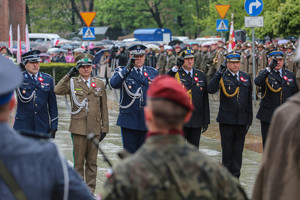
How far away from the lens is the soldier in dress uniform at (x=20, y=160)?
298cm

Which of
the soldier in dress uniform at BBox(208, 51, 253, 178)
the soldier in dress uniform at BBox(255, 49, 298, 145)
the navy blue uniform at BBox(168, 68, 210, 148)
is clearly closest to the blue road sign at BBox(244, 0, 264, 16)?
the soldier in dress uniform at BBox(255, 49, 298, 145)

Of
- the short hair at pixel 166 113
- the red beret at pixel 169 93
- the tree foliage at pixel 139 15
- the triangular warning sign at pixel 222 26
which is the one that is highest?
the tree foliage at pixel 139 15

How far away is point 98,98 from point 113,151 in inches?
116

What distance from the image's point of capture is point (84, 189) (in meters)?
3.36

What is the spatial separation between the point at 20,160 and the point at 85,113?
5.79 meters

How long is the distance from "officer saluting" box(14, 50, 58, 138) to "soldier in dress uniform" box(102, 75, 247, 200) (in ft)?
19.3

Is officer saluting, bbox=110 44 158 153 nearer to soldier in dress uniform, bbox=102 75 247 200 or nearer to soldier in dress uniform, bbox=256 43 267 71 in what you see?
soldier in dress uniform, bbox=102 75 247 200

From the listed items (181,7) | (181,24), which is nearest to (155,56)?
(181,7)

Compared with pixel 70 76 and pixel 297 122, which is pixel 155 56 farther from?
pixel 297 122

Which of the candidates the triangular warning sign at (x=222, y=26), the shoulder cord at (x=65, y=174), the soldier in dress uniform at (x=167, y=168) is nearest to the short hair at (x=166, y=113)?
the soldier in dress uniform at (x=167, y=168)

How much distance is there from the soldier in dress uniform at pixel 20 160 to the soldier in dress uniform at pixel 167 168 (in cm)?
29

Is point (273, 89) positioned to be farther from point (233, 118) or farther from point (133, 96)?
point (133, 96)

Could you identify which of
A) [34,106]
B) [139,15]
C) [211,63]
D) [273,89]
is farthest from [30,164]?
[139,15]

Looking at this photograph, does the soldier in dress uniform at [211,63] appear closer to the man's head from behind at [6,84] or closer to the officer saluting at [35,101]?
the officer saluting at [35,101]
